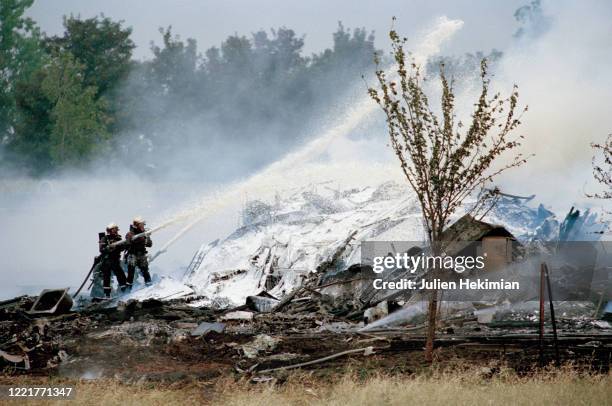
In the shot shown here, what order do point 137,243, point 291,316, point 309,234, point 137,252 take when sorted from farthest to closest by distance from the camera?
point 309,234 < point 137,252 < point 137,243 < point 291,316

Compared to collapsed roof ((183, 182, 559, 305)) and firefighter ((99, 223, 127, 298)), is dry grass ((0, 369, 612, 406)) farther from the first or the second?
firefighter ((99, 223, 127, 298))

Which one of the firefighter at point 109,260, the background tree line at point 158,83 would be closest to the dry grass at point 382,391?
the firefighter at point 109,260

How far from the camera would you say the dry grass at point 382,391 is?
9.27 m

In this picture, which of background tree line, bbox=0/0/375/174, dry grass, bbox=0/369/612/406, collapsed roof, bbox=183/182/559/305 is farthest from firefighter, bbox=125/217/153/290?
background tree line, bbox=0/0/375/174

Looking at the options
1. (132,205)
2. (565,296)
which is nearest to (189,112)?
(132,205)

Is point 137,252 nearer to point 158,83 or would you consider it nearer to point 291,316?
point 291,316

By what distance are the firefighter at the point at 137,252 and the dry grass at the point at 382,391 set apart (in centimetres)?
942

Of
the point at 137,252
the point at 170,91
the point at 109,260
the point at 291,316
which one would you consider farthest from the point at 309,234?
the point at 170,91

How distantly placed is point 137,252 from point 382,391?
12169 millimetres

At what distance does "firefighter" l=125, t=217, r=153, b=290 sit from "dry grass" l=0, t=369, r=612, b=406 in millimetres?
9424

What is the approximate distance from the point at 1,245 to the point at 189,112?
45.5ft

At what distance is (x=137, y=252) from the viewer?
20.6 metres

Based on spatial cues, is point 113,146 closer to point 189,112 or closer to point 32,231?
point 189,112

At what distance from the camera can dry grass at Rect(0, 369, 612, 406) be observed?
9.27 metres
